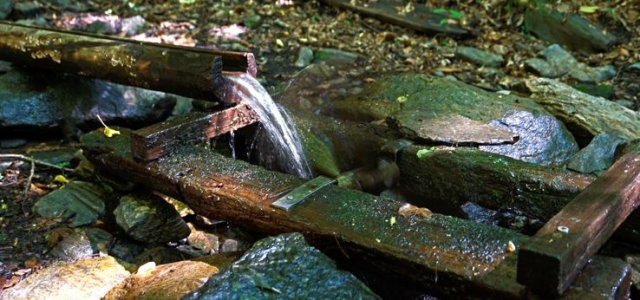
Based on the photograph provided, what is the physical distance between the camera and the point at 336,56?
23.8ft

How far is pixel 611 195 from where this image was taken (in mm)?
2684

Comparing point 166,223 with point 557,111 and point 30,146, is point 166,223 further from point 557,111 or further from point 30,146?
point 557,111

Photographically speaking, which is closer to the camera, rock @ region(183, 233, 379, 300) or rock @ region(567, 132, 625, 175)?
rock @ region(183, 233, 379, 300)

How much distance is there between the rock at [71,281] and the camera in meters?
3.16

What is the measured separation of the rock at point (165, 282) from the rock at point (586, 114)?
140 inches

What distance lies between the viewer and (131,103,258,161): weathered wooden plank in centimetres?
377

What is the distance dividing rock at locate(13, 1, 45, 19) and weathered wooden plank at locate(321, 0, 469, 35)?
12.7 feet

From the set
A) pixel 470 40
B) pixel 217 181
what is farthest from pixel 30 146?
pixel 470 40

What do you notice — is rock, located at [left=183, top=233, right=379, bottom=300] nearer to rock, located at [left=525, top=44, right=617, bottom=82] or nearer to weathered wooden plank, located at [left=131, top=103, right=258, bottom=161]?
weathered wooden plank, located at [left=131, top=103, right=258, bottom=161]

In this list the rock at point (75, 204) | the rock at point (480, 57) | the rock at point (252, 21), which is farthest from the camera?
the rock at point (252, 21)

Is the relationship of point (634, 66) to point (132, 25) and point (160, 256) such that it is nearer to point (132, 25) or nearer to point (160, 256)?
point (160, 256)

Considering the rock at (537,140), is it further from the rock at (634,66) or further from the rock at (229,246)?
the rock at (634,66)

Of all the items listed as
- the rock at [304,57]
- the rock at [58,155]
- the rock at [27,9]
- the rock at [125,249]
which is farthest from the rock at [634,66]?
the rock at [27,9]

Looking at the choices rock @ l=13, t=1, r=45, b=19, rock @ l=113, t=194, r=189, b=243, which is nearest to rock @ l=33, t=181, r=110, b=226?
rock @ l=113, t=194, r=189, b=243
